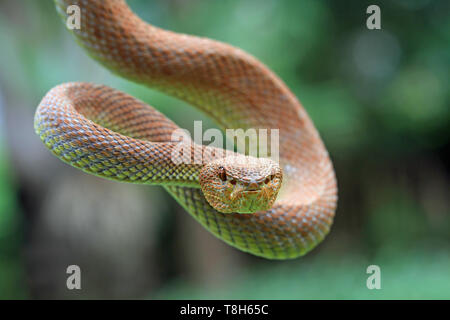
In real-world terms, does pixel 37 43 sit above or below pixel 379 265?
above

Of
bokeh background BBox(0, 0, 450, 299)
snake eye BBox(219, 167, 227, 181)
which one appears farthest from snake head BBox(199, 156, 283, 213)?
bokeh background BBox(0, 0, 450, 299)

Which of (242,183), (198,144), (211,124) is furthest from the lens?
(211,124)

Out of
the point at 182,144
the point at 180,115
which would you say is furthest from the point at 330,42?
the point at 182,144

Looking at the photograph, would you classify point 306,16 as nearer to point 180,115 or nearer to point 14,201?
point 180,115

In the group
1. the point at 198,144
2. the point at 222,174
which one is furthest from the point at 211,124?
the point at 222,174

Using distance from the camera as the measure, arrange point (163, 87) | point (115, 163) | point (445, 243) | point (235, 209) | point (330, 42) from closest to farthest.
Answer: point (235, 209) < point (115, 163) < point (163, 87) < point (445, 243) < point (330, 42)

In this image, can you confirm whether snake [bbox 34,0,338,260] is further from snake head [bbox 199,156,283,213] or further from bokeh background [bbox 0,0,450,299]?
bokeh background [bbox 0,0,450,299]

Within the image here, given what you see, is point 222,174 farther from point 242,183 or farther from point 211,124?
point 211,124
